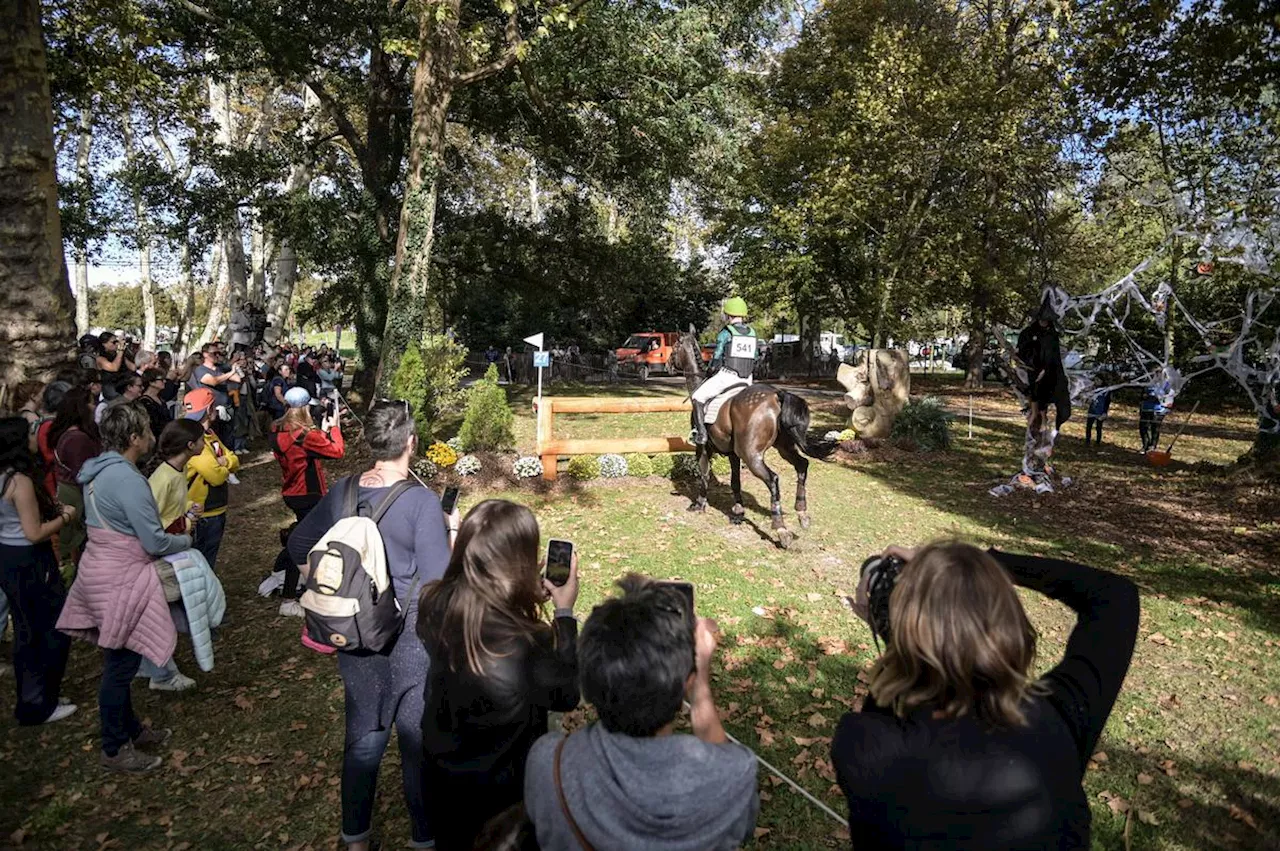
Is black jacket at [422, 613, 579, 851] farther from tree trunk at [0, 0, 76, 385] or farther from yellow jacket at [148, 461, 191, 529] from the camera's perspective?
tree trunk at [0, 0, 76, 385]

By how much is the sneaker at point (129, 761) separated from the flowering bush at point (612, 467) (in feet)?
23.5

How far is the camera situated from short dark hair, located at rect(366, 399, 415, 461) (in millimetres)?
2031

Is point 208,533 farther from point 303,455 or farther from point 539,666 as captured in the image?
point 539,666

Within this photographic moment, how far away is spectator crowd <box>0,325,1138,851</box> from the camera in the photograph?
1.48 m

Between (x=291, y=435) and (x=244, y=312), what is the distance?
52.8ft

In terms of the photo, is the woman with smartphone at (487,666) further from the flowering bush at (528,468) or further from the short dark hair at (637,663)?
the flowering bush at (528,468)

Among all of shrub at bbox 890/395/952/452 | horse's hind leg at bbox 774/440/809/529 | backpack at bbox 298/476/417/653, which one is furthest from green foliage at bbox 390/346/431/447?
backpack at bbox 298/476/417/653

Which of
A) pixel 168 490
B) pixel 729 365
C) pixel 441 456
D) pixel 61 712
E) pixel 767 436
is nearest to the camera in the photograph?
pixel 168 490

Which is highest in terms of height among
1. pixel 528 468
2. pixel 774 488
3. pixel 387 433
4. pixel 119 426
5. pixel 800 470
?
pixel 387 433

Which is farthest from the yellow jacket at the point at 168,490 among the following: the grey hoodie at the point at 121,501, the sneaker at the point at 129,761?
the sneaker at the point at 129,761

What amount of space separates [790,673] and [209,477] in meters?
4.38

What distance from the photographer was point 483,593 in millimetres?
2170

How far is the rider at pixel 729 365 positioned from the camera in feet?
27.5

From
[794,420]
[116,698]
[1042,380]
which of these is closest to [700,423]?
[794,420]
